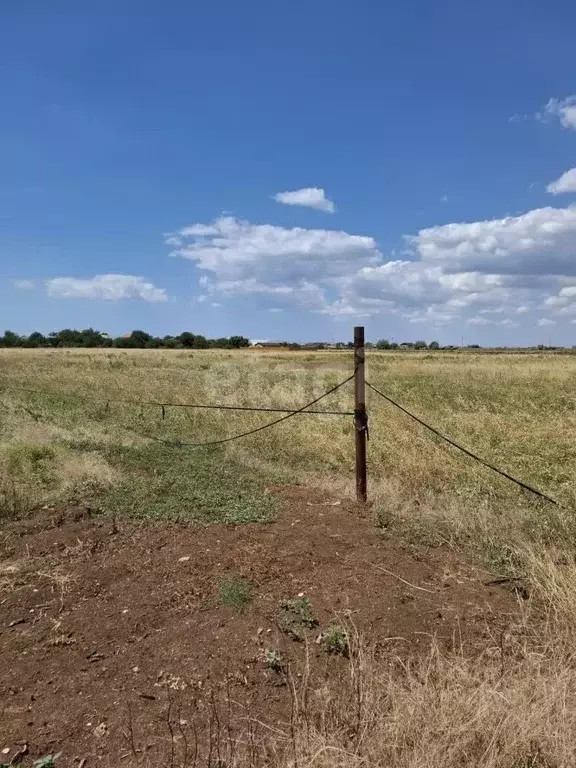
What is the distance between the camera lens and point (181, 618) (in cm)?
377

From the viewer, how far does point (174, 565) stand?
4594 mm

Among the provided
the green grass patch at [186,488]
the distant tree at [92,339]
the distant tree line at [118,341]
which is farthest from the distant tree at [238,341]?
the green grass patch at [186,488]

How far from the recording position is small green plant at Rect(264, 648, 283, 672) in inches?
125

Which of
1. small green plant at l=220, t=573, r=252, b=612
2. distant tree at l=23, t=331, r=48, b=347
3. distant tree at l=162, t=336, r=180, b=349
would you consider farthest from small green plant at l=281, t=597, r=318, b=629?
distant tree at l=23, t=331, r=48, b=347

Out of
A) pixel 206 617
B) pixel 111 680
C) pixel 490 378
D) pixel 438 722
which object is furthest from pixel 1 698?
pixel 490 378

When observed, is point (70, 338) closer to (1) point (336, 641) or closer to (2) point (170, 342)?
(2) point (170, 342)

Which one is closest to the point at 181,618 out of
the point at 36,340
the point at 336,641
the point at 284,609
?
the point at 284,609

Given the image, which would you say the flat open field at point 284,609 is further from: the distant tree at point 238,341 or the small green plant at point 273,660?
the distant tree at point 238,341

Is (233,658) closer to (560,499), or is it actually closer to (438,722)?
(438,722)

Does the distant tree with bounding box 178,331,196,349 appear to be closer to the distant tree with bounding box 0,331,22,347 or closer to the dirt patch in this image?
the distant tree with bounding box 0,331,22,347

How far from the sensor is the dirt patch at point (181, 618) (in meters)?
2.84

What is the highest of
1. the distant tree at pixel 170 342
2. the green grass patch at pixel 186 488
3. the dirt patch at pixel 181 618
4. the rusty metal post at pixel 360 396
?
the distant tree at pixel 170 342

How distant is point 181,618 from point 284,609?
0.71 meters

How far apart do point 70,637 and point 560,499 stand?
17.9ft
